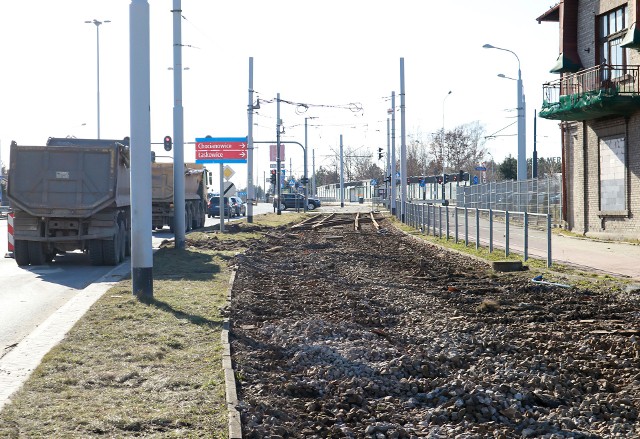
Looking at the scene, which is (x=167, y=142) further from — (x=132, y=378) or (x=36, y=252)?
(x=132, y=378)

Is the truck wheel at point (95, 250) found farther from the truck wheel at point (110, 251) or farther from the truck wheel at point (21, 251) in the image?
the truck wheel at point (21, 251)

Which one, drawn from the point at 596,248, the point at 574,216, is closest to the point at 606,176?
the point at 574,216

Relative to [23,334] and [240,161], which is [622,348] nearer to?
[23,334]

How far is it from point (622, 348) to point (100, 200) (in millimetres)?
14079

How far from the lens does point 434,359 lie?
8586 mm

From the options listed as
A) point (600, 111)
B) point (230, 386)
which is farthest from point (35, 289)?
point (600, 111)

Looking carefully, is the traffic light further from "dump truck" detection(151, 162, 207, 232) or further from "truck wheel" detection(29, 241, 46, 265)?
"truck wheel" detection(29, 241, 46, 265)

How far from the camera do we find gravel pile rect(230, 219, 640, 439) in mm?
6527

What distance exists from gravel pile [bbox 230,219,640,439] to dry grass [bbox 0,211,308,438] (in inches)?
14.2

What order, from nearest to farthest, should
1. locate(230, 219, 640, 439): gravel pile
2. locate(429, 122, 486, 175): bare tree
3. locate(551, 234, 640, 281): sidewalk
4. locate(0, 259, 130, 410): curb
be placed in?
1. locate(230, 219, 640, 439): gravel pile
2. locate(0, 259, 130, 410): curb
3. locate(551, 234, 640, 281): sidewalk
4. locate(429, 122, 486, 175): bare tree

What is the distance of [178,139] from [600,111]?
532 inches

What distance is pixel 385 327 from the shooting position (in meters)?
10.8

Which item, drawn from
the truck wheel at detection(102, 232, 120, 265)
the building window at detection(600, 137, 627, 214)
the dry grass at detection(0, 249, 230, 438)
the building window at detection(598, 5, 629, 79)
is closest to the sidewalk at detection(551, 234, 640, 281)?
the building window at detection(600, 137, 627, 214)

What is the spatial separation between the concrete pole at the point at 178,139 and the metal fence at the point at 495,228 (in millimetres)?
8282
